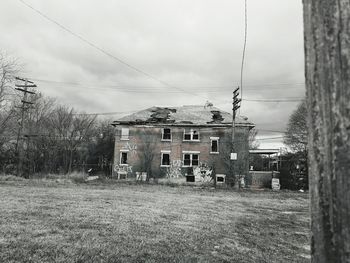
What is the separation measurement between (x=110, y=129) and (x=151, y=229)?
46.0 metres

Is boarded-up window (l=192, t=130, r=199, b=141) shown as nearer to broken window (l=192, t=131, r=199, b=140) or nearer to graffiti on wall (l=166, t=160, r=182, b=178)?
broken window (l=192, t=131, r=199, b=140)

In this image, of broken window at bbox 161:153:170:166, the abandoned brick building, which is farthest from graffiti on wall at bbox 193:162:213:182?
broken window at bbox 161:153:170:166

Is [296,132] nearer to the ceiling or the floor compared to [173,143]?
nearer to the ceiling

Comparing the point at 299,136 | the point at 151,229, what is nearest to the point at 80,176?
the point at 151,229

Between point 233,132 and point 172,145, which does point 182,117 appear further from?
point 233,132

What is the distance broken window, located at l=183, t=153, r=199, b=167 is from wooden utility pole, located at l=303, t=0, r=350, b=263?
3524 cm

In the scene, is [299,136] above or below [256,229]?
above

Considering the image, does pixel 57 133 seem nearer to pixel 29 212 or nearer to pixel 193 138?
pixel 193 138

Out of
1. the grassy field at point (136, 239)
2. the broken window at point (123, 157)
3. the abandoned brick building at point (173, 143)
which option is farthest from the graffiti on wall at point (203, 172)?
the grassy field at point (136, 239)

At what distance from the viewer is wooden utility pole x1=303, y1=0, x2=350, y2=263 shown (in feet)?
3.23

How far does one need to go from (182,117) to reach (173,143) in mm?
3758

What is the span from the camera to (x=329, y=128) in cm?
102

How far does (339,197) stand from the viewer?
984 millimetres

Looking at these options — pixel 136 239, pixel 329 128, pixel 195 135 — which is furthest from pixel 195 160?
pixel 329 128
